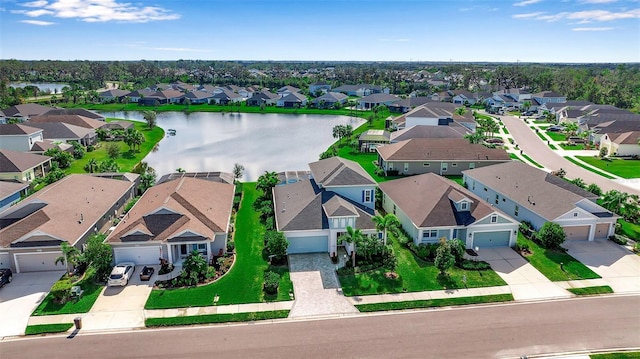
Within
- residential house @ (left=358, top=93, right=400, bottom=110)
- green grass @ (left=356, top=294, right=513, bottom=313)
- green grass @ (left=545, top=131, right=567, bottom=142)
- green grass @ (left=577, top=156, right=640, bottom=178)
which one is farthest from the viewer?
residential house @ (left=358, top=93, right=400, bottom=110)

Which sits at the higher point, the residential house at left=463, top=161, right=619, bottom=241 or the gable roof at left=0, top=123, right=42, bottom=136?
the gable roof at left=0, top=123, right=42, bottom=136

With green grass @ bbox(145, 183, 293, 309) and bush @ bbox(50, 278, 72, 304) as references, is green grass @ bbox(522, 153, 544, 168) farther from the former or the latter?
bush @ bbox(50, 278, 72, 304)

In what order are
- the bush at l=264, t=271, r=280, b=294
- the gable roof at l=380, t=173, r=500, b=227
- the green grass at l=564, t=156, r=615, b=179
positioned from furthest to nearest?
the green grass at l=564, t=156, r=615, b=179
the gable roof at l=380, t=173, r=500, b=227
the bush at l=264, t=271, r=280, b=294

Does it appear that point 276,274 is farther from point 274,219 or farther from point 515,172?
point 515,172

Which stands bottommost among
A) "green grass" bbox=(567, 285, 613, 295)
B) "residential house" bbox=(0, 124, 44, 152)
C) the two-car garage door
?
"green grass" bbox=(567, 285, 613, 295)

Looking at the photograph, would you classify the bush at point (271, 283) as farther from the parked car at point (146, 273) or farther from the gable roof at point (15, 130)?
the gable roof at point (15, 130)

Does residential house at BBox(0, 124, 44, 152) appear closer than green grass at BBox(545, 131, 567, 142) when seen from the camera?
Yes

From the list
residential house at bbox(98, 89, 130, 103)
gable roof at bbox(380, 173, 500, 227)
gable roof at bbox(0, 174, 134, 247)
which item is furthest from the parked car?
residential house at bbox(98, 89, 130, 103)
